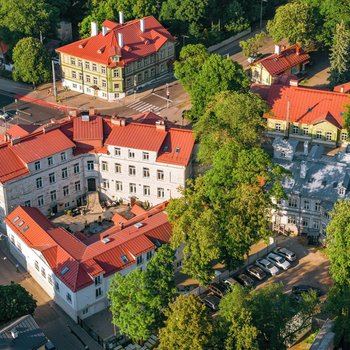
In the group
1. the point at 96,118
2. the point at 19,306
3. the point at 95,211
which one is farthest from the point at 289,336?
the point at 96,118

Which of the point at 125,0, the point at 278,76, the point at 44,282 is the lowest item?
the point at 44,282

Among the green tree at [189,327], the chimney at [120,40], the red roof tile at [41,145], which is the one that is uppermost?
the chimney at [120,40]

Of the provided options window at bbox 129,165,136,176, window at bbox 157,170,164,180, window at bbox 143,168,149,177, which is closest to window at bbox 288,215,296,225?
window at bbox 157,170,164,180

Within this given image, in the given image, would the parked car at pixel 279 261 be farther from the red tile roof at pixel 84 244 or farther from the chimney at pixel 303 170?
the red tile roof at pixel 84 244

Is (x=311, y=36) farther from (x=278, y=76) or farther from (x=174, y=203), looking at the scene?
(x=174, y=203)

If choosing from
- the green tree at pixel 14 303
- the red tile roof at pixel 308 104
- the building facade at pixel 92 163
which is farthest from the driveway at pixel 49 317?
the red tile roof at pixel 308 104

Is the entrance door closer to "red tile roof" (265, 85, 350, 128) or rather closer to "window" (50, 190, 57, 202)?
"window" (50, 190, 57, 202)
